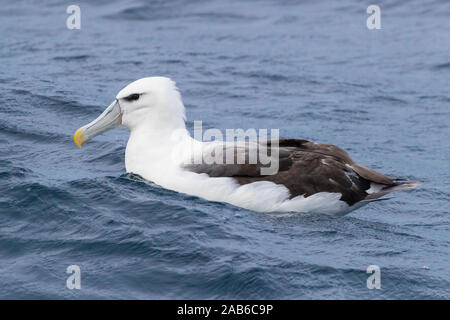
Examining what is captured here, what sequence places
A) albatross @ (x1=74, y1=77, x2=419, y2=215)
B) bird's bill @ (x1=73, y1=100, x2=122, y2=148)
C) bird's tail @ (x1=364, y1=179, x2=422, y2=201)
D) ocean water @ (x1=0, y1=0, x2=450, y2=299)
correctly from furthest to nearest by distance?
bird's bill @ (x1=73, y1=100, x2=122, y2=148)
bird's tail @ (x1=364, y1=179, x2=422, y2=201)
albatross @ (x1=74, y1=77, x2=419, y2=215)
ocean water @ (x1=0, y1=0, x2=450, y2=299)

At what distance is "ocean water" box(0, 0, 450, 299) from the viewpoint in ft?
25.3

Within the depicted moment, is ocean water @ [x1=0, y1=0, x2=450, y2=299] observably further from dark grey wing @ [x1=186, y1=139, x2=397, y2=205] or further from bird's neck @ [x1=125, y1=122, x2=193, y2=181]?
dark grey wing @ [x1=186, y1=139, x2=397, y2=205]

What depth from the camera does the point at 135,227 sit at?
871 centimetres

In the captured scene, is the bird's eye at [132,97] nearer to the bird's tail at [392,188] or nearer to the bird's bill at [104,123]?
the bird's bill at [104,123]

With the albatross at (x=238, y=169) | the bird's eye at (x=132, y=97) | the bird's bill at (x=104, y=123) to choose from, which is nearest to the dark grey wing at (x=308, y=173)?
the albatross at (x=238, y=169)

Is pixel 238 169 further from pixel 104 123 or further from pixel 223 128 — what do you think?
pixel 223 128

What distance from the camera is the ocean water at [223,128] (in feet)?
25.3

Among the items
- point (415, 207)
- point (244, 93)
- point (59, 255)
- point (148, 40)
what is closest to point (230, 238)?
point (59, 255)

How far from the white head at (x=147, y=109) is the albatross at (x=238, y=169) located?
0.01 metres

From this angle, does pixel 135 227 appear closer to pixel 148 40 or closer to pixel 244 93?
pixel 244 93

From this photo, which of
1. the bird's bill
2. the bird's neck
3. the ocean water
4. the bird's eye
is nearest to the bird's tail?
the ocean water

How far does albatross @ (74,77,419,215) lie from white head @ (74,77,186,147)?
12mm

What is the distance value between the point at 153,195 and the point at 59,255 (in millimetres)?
1872

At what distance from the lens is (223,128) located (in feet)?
45.1
